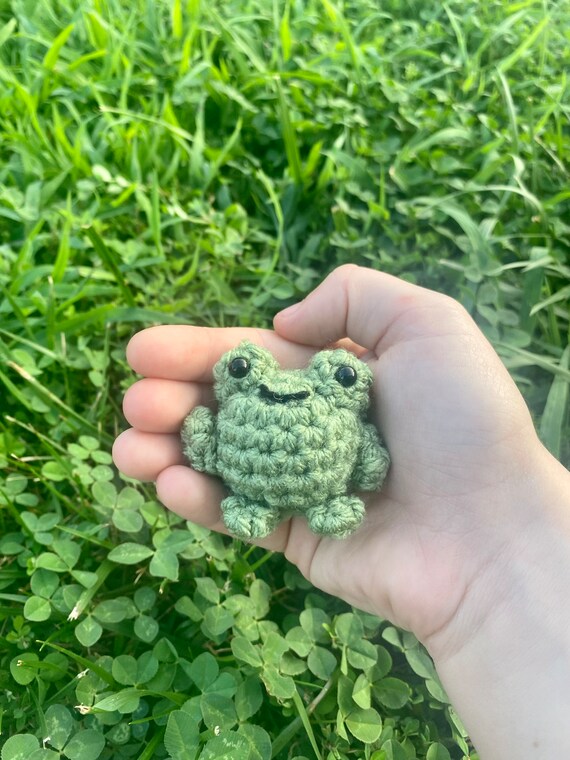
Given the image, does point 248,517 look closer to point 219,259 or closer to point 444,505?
point 444,505

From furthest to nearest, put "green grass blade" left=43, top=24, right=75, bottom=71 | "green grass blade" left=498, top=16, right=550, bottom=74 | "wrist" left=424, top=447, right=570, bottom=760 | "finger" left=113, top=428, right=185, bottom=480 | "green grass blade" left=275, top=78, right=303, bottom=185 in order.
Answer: "green grass blade" left=498, top=16, right=550, bottom=74 < "green grass blade" left=43, top=24, right=75, bottom=71 < "green grass blade" left=275, top=78, right=303, bottom=185 < "finger" left=113, top=428, right=185, bottom=480 < "wrist" left=424, top=447, right=570, bottom=760

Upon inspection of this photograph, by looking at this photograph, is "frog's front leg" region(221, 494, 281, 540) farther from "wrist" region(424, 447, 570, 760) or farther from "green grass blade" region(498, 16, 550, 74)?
"green grass blade" region(498, 16, 550, 74)

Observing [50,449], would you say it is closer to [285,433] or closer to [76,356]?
[76,356]

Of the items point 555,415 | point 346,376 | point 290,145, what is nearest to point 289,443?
point 346,376

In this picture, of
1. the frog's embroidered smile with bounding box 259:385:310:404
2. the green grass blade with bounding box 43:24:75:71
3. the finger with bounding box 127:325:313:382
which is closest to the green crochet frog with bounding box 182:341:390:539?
the frog's embroidered smile with bounding box 259:385:310:404

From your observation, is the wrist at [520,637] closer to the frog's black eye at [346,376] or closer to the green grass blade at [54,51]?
the frog's black eye at [346,376]

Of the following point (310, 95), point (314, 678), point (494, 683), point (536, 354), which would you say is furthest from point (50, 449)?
point (310, 95)
